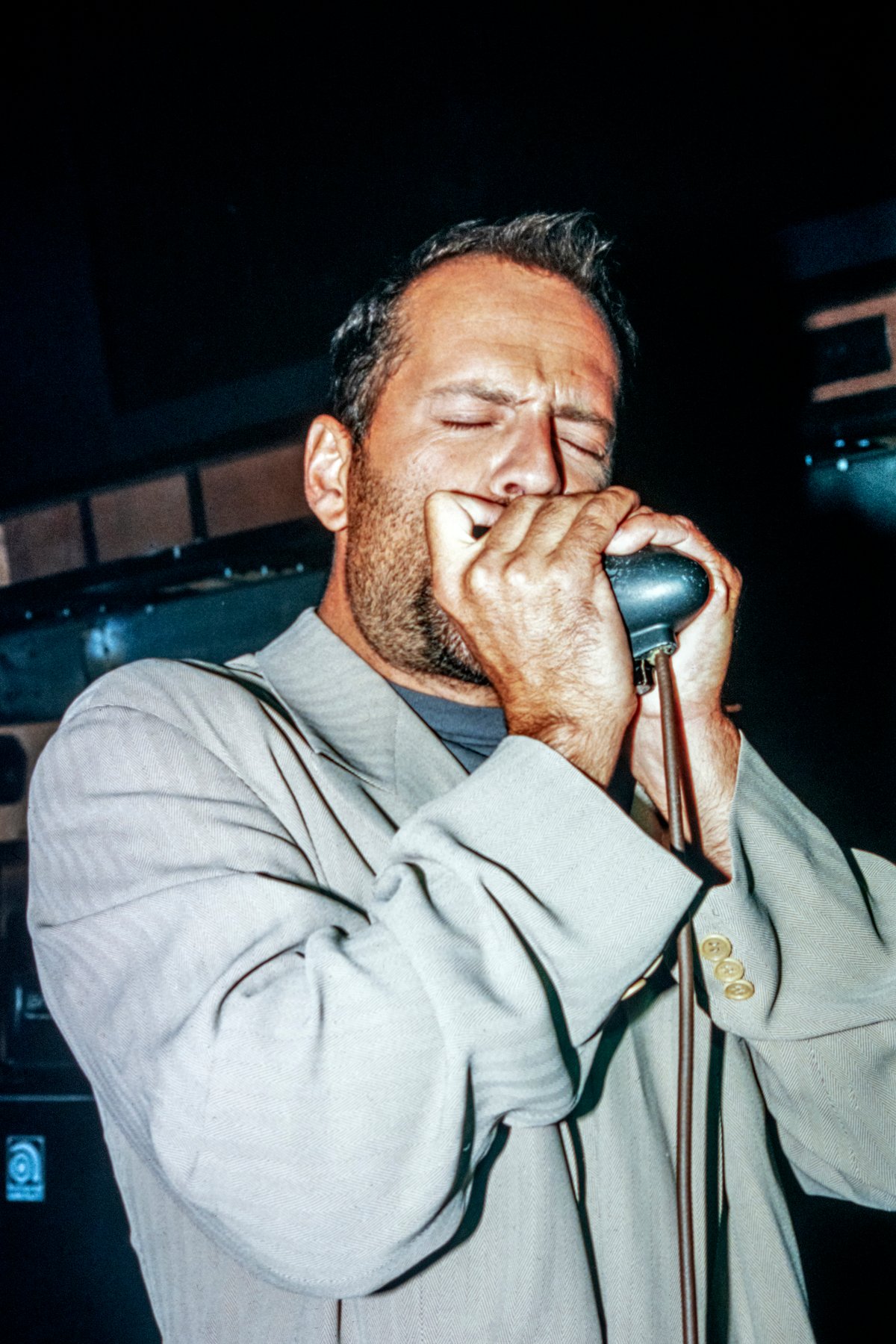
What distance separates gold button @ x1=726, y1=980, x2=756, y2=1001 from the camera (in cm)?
96

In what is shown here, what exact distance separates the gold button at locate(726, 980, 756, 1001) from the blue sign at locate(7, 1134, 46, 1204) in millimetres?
2152

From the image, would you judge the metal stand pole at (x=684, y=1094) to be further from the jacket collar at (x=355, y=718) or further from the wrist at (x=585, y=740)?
the jacket collar at (x=355, y=718)

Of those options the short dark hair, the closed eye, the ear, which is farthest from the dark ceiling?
the ear

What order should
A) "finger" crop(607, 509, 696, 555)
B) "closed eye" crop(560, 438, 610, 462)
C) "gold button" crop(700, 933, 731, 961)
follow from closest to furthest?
"finger" crop(607, 509, 696, 555)
"gold button" crop(700, 933, 731, 961)
"closed eye" crop(560, 438, 610, 462)

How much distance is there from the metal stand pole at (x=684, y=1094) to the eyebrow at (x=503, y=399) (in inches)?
24.9

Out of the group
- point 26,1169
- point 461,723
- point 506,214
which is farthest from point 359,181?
point 26,1169

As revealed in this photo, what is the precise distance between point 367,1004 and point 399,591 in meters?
0.69

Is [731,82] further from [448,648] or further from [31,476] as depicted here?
[31,476]

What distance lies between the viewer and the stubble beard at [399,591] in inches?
45.1

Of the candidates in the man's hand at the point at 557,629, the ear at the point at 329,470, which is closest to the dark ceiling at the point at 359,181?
the ear at the point at 329,470

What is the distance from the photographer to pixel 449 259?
140cm

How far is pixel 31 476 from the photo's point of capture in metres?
2.73

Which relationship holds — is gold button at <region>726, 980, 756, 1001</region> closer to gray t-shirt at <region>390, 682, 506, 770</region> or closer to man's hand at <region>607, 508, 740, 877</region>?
man's hand at <region>607, 508, 740, 877</region>

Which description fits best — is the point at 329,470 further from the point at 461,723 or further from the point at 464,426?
the point at 461,723
